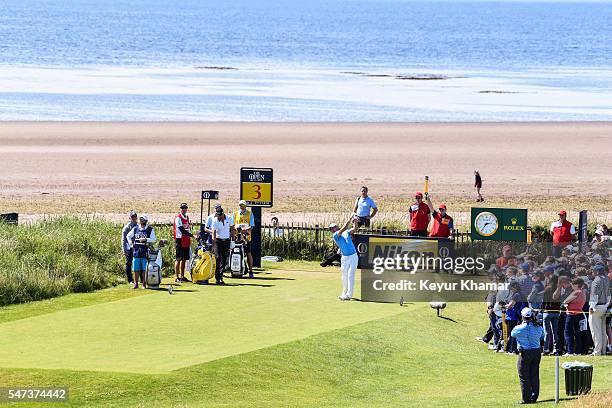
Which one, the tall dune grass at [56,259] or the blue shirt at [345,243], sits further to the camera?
the tall dune grass at [56,259]

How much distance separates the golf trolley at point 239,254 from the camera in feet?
97.0

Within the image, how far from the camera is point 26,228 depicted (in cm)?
3164

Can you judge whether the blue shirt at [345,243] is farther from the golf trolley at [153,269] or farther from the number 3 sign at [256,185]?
the number 3 sign at [256,185]

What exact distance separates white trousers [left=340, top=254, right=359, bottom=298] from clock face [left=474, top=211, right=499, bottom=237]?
460cm

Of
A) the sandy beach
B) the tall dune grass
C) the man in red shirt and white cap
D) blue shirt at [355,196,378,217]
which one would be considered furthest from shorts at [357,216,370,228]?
the sandy beach

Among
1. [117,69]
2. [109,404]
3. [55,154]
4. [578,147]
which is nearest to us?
[109,404]

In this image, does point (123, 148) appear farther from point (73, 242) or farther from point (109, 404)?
point (109, 404)

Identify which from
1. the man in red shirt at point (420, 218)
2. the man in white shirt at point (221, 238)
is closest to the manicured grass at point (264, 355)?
the man in white shirt at point (221, 238)

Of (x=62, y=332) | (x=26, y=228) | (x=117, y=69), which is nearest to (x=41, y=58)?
(x=117, y=69)

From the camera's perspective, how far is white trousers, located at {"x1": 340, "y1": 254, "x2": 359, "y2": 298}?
26.3 metres

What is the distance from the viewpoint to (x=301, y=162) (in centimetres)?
5975

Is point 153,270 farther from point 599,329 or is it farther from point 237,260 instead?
point 599,329

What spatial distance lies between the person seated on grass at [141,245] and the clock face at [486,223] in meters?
8.01

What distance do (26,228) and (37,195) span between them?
17.5 meters
